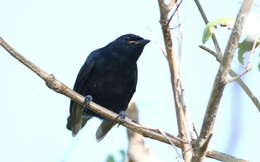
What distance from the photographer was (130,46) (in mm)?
6277

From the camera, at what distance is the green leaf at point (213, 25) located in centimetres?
332

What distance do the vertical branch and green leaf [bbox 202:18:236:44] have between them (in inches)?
11.5

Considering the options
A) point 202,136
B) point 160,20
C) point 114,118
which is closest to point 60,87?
point 114,118

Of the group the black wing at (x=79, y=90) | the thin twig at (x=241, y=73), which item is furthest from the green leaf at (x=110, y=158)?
the black wing at (x=79, y=90)

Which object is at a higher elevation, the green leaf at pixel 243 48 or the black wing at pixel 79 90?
the green leaf at pixel 243 48

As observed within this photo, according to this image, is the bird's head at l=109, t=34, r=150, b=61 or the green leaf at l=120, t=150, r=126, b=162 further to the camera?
the bird's head at l=109, t=34, r=150, b=61

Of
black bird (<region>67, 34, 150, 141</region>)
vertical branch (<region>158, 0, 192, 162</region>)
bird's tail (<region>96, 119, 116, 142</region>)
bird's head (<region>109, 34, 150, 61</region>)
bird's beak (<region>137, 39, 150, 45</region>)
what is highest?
vertical branch (<region>158, 0, 192, 162</region>)

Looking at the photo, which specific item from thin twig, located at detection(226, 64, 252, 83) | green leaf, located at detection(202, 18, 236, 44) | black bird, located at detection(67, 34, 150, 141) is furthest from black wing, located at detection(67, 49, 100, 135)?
thin twig, located at detection(226, 64, 252, 83)

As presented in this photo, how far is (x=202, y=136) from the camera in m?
2.54

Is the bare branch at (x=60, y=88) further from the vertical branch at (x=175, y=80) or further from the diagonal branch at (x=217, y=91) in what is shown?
the diagonal branch at (x=217, y=91)

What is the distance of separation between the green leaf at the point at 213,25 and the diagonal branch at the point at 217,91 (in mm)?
885

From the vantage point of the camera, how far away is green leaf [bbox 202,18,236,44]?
10.9ft

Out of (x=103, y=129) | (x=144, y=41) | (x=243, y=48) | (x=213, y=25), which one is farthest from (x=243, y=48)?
(x=103, y=129)

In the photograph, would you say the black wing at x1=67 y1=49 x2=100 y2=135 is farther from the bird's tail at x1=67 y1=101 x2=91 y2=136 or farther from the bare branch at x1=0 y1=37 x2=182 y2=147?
the bare branch at x1=0 y1=37 x2=182 y2=147
